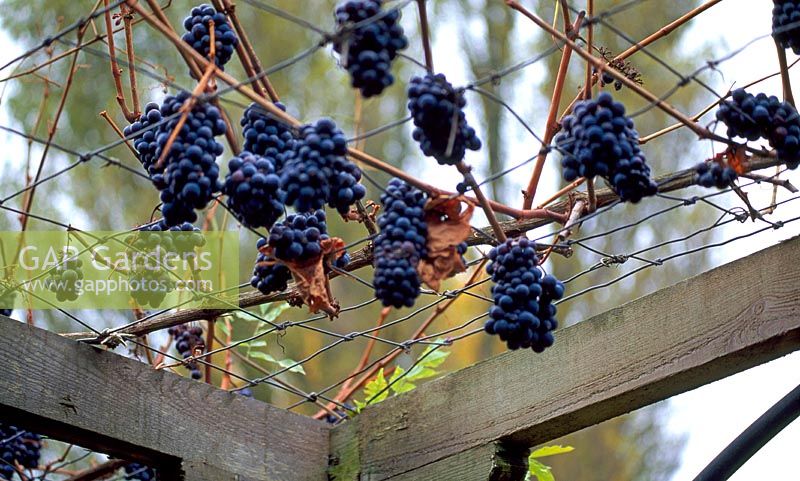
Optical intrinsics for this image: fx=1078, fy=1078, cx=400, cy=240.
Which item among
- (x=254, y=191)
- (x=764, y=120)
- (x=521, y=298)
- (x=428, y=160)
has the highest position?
(x=428, y=160)

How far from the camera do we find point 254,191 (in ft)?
3.59

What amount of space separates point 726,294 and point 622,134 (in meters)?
0.36

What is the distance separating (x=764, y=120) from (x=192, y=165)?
0.64 meters

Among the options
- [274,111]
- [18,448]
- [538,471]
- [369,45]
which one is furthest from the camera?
[18,448]

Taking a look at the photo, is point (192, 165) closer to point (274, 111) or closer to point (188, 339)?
point (274, 111)

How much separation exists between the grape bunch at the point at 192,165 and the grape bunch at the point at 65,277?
492mm

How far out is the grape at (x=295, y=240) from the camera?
117 centimetres

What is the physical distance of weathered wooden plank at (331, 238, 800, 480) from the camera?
1.34m

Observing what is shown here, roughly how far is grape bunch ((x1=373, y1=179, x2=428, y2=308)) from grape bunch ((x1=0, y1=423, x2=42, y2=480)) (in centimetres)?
103

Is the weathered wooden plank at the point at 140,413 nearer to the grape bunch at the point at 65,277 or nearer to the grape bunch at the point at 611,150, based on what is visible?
the grape bunch at the point at 65,277

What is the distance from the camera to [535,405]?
1.53 meters

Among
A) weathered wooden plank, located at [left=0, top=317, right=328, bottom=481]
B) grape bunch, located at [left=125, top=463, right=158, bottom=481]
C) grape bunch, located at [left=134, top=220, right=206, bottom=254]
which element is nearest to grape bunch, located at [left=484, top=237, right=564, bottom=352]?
grape bunch, located at [left=134, top=220, right=206, bottom=254]

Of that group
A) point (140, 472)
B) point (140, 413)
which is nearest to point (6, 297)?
point (140, 413)

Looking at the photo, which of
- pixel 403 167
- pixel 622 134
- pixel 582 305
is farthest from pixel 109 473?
pixel 582 305
